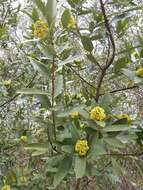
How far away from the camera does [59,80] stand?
1422 millimetres

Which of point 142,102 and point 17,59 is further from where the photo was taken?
point 142,102

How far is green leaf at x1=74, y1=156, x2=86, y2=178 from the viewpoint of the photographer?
1.32m

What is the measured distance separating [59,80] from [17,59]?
4.34ft

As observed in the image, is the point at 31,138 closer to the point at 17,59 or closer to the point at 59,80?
the point at 59,80

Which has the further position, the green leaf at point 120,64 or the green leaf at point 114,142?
the green leaf at point 120,64

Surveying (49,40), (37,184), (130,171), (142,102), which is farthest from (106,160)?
(142,102)

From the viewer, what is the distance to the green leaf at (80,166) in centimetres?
132

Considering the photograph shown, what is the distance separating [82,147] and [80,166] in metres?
0.07

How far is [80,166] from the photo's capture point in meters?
1.34

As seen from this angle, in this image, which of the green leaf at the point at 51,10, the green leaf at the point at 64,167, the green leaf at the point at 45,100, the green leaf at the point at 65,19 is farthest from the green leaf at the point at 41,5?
the green leaf at the point at 64,167

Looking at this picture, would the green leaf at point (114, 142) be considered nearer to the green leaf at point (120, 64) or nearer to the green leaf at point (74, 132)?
the green leaf at point (74, 132)

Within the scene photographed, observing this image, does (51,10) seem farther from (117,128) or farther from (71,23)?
(117,128)

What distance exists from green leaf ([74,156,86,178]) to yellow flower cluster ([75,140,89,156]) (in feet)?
0.06

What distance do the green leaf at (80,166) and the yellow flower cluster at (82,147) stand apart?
2 centimetres
